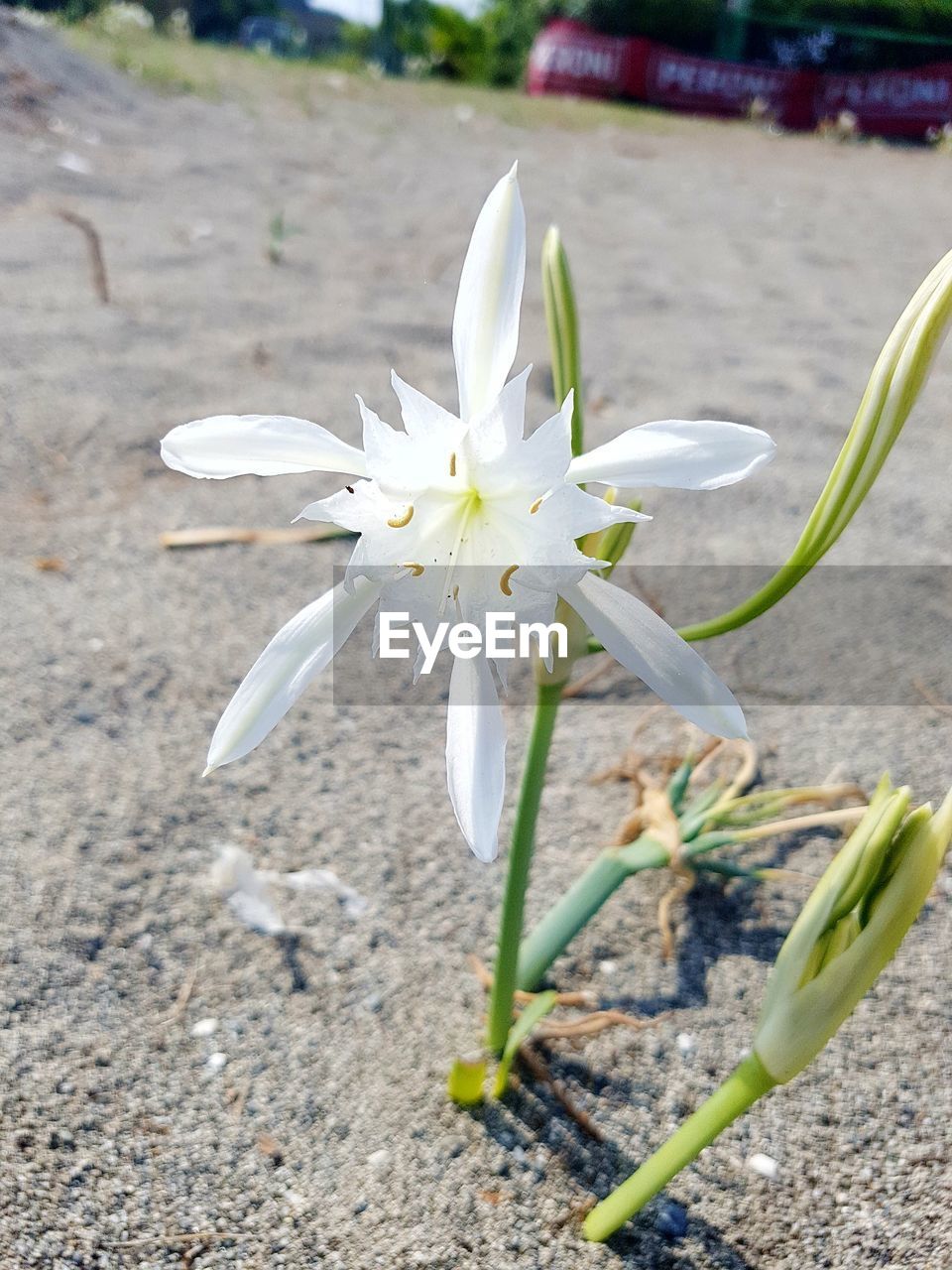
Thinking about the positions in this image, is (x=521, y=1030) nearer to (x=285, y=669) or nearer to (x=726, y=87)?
(x=285, y=669)

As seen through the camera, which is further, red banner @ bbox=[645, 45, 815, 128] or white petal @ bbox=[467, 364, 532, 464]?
red banner @ bbox=[645, 45, 815, 128]

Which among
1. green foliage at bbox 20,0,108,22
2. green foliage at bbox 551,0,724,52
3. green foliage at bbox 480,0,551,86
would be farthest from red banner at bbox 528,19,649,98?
green foliage at bbox 20,0,108,22

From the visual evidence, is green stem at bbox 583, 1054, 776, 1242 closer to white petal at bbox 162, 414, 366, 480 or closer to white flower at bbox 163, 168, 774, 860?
white flower at bbox 163, 168, 774, 860

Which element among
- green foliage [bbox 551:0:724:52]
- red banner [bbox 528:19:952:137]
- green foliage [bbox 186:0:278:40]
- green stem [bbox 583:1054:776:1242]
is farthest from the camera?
green foliage [bbox 186:0:278:40]

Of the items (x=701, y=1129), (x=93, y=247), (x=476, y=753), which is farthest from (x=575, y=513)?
(x=93, y=247)

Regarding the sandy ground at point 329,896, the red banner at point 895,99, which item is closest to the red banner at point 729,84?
the red banner at point 895,99

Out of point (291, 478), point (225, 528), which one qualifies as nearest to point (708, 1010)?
point (225, 528)
